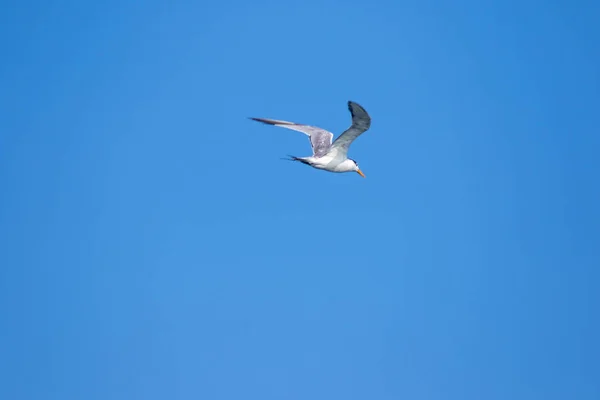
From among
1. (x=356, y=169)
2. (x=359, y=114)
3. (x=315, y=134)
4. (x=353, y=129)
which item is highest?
(x=315, y=134)

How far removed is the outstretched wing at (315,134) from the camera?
26.6 meters

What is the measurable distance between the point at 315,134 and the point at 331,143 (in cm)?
77

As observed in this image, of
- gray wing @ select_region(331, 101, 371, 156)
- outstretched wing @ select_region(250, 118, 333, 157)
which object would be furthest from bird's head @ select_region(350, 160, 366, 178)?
gray wing @ select_region(331, 101, 371, 156)

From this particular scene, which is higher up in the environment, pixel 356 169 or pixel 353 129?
pixel 356 169

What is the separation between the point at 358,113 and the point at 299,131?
4.51m

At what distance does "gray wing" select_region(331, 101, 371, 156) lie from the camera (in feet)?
76.0

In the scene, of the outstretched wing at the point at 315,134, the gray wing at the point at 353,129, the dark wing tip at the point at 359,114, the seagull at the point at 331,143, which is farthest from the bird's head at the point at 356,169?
the dark wing tip at the point at 359,114

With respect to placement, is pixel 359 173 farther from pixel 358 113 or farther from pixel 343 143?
pixel 358 113

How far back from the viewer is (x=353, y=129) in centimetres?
2467

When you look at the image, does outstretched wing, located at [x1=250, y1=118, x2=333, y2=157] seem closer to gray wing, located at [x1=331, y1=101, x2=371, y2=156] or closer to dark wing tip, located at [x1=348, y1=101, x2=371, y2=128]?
gray wing, located at [x1=331, y1=101, x2=371, y2=156]

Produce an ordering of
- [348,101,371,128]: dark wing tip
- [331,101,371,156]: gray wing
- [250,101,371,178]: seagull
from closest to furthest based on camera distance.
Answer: [348,101,371,128]: dark wing tip < [331,101,371,156]: gray wing < [250,101,371,178]: seagull

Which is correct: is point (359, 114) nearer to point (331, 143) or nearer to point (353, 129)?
point (353, 129)

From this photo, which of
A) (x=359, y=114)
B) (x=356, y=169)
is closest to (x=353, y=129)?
(x=359, y=114)

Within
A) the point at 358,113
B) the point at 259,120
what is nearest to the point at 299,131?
the point at 259,120
